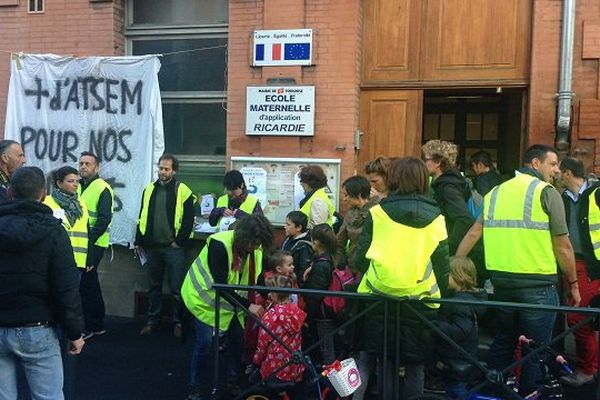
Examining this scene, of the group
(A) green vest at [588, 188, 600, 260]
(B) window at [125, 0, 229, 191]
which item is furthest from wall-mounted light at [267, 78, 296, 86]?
(A) green vest at [588, 188, 600, 260]

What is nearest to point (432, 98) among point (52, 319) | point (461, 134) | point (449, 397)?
point (461, 134)

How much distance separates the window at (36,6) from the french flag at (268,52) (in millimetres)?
3067

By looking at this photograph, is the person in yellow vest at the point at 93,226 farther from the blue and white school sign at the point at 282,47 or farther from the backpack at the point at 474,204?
the backpack at the point at 474,204

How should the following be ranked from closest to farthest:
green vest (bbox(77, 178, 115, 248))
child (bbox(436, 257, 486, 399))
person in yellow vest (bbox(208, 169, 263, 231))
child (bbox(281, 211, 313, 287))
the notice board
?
child (bbox(436, 257, 486, 399))
child (bbox(281, 211, 313, 287))
person in yellow vest (bbox(208, 169, 263, 231))
green vest (bbox(77, 178, 115, 248))
the notice board

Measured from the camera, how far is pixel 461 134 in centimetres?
911

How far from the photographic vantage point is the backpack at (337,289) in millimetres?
4754

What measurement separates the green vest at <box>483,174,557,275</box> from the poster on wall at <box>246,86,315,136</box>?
2.94 m

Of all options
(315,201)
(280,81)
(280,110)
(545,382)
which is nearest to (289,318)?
(315,201)

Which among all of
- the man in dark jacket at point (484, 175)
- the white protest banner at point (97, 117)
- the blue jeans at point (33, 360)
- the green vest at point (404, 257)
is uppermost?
the white protest banner at point (97, 117)

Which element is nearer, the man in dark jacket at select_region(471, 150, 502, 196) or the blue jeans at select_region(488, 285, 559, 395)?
the blue jeans at select_region(488, 285, 559, 395)

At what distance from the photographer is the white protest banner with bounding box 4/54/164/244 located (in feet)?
22.9

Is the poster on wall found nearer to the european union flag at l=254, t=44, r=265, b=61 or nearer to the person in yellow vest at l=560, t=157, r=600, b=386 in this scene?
the european union flag at l=254, t=44, r=265, b=61

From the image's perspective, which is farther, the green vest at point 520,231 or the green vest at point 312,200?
the green vest at point 312,200

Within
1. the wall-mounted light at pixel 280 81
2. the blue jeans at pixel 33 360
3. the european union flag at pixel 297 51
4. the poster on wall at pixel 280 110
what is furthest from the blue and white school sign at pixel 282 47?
the blue jeans at pixel 33 360
